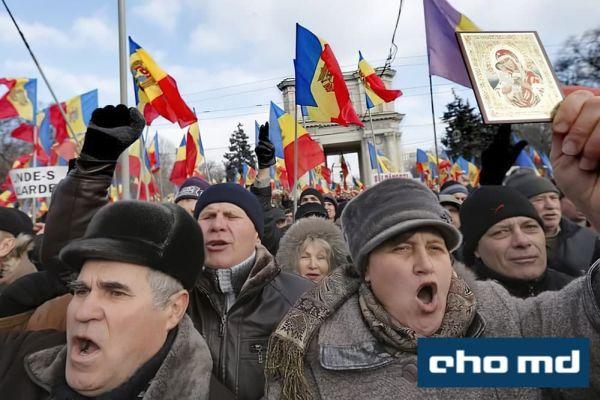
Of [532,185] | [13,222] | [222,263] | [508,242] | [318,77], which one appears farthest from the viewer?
[318,77]

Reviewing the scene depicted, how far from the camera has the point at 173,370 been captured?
1724 millimetres

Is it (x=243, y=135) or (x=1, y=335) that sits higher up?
(x=243, y=135)

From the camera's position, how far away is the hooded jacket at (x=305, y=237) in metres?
3.76

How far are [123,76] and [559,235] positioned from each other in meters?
4.42

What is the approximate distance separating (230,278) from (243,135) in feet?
223

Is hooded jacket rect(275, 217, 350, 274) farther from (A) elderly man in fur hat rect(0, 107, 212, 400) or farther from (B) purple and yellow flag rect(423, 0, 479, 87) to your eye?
(B) purple and yellow flag rect(423, 0, 479, 87)

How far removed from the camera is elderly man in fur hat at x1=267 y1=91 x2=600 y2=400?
1.61m

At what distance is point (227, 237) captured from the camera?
278 cm

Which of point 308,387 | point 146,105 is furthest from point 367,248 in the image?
point 146,105

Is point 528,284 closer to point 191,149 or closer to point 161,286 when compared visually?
point 161,286

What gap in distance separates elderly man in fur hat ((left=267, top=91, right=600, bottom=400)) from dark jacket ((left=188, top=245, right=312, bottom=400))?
58 centimetres

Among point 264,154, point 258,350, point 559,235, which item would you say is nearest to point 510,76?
point 258,350

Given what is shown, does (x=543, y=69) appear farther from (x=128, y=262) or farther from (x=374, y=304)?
(x=128, y=262)

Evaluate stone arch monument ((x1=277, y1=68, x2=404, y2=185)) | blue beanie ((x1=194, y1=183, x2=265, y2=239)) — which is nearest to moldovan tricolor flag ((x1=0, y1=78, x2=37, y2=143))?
blue beanie ((x1=194, y1=183, x2=265, y2=239))
